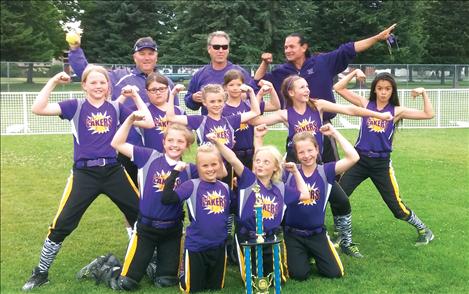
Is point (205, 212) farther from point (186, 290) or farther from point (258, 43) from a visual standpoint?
point (258, 43)

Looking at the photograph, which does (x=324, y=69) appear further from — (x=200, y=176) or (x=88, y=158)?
(x=88, y=158)

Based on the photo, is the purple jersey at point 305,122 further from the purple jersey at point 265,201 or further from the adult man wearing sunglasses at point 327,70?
the purple jersey at point 265,201

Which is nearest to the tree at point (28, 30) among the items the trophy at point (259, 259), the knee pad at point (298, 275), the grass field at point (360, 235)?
the grass field at point (360, 235)

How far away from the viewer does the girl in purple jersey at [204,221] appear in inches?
169

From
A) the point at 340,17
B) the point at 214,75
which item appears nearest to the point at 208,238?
the point at 214,75

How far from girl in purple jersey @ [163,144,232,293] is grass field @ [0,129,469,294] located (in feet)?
0.95

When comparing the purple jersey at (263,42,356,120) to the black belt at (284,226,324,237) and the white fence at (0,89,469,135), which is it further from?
the white fence at (0,89,469,135)

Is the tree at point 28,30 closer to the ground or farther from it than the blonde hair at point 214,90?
farther from it

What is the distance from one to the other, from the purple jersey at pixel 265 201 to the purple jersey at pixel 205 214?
0.56ft

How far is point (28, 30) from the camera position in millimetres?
32938

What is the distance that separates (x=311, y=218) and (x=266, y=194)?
600mm

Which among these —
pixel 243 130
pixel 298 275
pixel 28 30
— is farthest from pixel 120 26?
pixel 298 275

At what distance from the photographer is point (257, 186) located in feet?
14.2

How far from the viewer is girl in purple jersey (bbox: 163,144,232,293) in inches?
169
